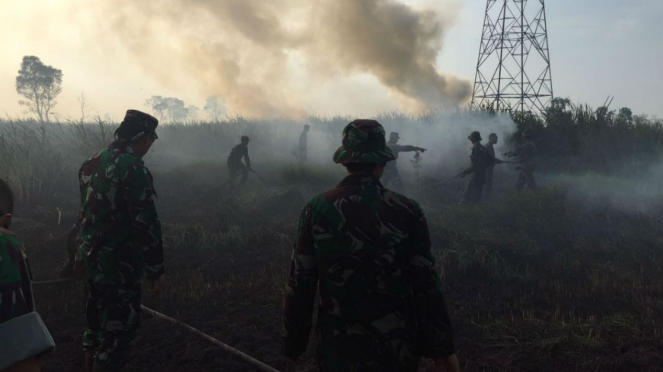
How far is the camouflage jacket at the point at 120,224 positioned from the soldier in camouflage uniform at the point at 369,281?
168 cm

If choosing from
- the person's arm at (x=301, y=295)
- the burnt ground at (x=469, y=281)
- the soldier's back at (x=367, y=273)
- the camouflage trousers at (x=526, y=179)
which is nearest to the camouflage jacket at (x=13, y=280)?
the person's arm at (x=301, y=295)

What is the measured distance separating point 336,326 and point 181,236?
774 centimetres

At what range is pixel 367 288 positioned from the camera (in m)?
2.22

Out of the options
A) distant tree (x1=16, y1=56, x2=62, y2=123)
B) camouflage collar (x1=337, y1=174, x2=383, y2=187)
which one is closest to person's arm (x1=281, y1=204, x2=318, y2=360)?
camouflage collar (x1=337, y1=174, x2=383, y2=187)

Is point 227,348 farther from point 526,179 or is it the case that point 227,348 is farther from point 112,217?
point 526,179

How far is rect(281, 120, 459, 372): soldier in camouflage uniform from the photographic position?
7.23 ft

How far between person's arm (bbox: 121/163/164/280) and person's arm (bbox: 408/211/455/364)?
2.10m

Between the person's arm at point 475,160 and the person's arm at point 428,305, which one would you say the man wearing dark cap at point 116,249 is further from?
the person's arm at point 475,160

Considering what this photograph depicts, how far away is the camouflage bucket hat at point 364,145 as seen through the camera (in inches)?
90.4

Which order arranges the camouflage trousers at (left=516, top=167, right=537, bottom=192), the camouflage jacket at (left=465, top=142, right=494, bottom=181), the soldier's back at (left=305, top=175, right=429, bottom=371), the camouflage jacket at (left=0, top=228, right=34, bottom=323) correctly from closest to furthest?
the camouflage jacket at (left=0, top=228, right=34, bottom=323)
the soldier's back at (left=305, top=175, right=429, bottom=371)
the camouflage jacket at (left=465, top=142, right=494, bottom=181)
the camouflage trousers at (left=516, top=167, right=537, bottom=192)

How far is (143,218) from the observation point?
3.51m

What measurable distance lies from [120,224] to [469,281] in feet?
17.6

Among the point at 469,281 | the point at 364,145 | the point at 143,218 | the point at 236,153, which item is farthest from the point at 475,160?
the point at 364,145

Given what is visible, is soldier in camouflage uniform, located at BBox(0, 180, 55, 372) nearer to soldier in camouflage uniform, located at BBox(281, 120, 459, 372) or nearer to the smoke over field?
soldier in camouflage uniform, located at BBox(281, 120, 459, 372)
